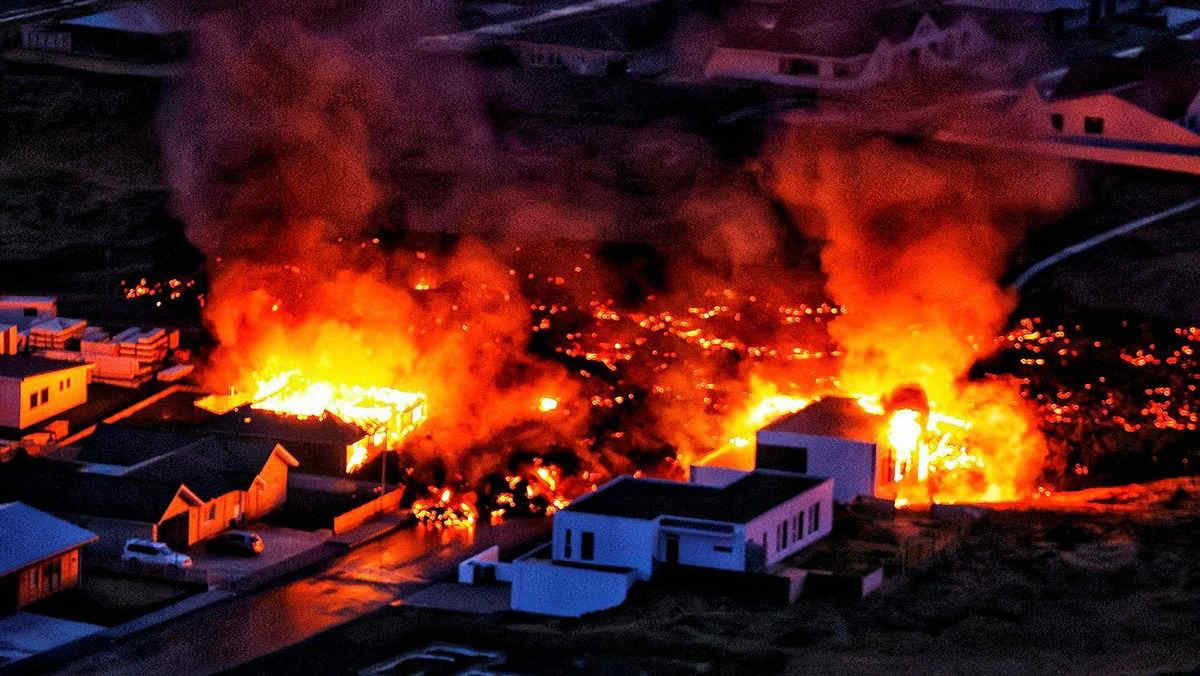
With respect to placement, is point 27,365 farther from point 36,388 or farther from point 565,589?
point 565,589

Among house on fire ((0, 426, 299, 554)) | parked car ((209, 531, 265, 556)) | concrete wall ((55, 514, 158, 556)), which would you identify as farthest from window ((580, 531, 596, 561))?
concrete wall ((55, 514, 158, 556))

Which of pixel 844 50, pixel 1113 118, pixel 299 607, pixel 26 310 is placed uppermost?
pixel 844 50

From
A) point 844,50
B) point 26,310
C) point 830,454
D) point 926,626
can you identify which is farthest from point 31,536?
point 844,50

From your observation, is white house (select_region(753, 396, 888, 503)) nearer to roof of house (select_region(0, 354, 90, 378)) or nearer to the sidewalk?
the sidewalk

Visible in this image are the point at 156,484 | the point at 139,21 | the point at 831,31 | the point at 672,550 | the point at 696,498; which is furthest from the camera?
the point at 139,21

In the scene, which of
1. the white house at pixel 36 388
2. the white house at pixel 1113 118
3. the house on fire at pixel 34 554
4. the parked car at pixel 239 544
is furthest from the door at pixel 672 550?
the white house at pixel 1113 118
